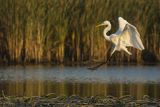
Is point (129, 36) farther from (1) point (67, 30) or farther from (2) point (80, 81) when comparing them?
(1) point (67, 30)

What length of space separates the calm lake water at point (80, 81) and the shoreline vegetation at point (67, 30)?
2.77ft

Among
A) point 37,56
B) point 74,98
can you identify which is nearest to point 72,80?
point 37,56

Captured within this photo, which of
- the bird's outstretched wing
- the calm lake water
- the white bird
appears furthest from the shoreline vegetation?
the bird's outstretched wing

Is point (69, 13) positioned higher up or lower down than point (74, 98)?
Result: higher up

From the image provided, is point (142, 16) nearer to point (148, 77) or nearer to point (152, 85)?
point (148, 77)

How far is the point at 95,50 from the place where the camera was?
19.5 m

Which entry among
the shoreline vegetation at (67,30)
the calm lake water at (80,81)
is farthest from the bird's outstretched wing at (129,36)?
the shoreline vegetation at (67,30)

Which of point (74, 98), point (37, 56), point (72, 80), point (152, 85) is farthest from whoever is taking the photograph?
point (37, 56)

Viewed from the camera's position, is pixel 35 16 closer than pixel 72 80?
No

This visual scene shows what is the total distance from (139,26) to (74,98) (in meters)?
9.54

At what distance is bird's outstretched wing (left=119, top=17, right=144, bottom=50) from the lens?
1293 centimetres

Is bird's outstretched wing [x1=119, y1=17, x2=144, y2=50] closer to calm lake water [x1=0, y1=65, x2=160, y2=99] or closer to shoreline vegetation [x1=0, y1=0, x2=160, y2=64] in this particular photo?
calm lake water [x1=0, y1=65, x2=160, y2=99]

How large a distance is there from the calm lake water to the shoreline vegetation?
0.85 metres

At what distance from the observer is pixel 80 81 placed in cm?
1567
